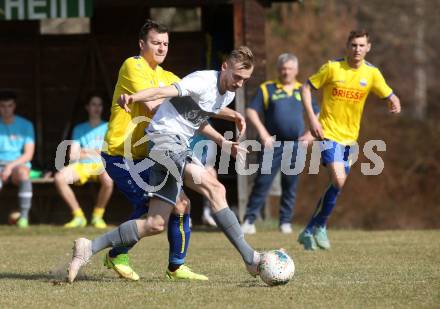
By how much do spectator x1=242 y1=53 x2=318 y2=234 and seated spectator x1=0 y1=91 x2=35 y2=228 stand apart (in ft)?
10.1

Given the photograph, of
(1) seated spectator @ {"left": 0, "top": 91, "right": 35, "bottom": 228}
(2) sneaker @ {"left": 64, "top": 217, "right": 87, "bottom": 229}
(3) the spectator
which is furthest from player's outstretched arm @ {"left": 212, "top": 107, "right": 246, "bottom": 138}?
(1) seated spectator @ {"left": 0, "top": 91, "right": 35, "bottom": 228}

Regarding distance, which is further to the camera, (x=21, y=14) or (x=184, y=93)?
(x=21, y=14)

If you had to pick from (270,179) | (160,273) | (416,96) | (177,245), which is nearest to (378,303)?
(177,245)

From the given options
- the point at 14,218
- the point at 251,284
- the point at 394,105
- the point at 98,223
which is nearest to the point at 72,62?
the point at 14,218

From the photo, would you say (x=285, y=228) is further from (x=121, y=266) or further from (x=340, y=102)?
(x=121, y=266)

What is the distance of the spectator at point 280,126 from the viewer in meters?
14.1

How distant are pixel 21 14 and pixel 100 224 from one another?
117 inches

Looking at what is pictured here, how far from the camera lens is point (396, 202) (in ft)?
80.3

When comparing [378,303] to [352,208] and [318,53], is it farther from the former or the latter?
[318,53]

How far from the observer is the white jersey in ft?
26.2

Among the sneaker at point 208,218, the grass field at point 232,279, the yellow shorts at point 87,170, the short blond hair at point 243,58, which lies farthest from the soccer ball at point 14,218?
the short blond hair at point 243,58

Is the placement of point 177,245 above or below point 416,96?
above

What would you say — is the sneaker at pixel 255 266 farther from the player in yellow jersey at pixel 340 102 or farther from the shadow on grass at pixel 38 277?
the player in yellow jersey at pixel 340 102

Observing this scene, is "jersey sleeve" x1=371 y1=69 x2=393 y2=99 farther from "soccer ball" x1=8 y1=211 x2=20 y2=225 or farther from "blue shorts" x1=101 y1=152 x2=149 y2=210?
"soccer ball" x1=8 y1=211 x2=20 y2=225
